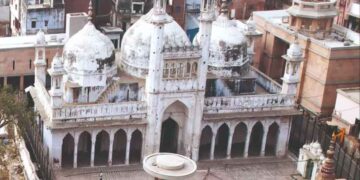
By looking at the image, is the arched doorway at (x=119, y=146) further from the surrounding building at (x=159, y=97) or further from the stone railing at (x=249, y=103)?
the stone railing at (x=249, y=103)

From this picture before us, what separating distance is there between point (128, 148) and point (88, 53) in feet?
15.9

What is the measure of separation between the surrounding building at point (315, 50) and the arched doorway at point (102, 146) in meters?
12.7

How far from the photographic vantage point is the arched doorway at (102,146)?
3572 cm

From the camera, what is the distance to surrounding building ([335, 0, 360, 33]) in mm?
55906

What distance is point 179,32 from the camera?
36312 millimetres

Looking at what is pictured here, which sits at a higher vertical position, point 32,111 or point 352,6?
point 352,6

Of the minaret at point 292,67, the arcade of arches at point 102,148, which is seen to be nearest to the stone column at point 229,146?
the minaret at point 292,67

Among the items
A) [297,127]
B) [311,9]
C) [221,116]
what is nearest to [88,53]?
[221,116]

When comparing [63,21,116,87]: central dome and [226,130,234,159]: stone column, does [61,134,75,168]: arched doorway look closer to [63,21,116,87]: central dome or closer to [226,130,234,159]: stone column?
[63,21,116,87]: central dome

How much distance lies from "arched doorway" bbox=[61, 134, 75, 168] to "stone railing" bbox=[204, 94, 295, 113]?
656 centimetres

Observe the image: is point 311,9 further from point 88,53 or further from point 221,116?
point 88,53

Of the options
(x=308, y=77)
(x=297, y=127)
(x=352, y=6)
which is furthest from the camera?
(x=352, y=6)

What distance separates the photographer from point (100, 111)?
34.1 meters

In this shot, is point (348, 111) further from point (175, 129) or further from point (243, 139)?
point (175, 129)
